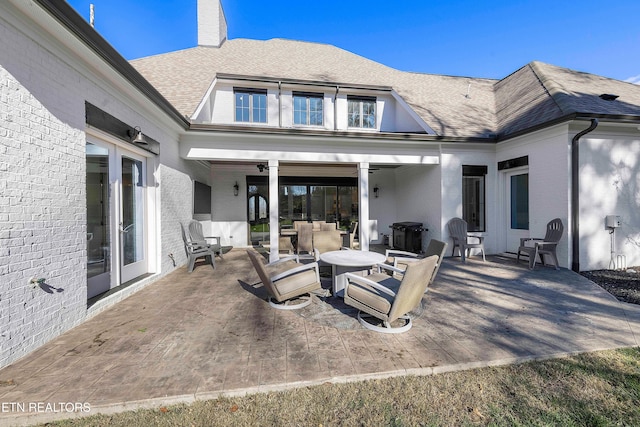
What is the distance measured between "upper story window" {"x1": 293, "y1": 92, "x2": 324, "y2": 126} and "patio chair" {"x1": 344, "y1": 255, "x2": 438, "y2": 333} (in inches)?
306

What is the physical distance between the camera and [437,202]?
316 inches

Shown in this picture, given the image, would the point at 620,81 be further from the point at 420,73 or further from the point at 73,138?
the point at 73,138

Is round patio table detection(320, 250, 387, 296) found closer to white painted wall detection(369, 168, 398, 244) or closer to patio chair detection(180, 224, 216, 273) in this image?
patio chair detection(180, 224, 216, 273)

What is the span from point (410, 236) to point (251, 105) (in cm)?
732

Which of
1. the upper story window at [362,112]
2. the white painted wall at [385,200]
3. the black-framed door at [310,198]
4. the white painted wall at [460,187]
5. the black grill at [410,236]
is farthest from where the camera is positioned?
the white painted wall at [385,200]

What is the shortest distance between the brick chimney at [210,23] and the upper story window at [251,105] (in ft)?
12.1

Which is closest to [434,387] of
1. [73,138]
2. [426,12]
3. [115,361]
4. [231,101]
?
[115,361]

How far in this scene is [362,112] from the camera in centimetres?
1038

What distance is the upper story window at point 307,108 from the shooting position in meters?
9.86

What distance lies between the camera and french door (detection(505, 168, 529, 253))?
→ 7.32 meters

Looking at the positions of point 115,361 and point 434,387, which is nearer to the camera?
point 434,387

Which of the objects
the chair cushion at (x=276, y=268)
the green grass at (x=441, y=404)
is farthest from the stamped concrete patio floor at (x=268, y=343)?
→ the chair cushion at (x=276, y=268)

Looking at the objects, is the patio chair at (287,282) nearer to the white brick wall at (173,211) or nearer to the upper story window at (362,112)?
the white brick wall at (173,211)

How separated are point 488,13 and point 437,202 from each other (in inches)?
290
